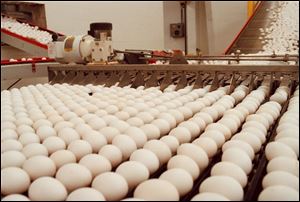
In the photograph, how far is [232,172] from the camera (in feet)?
2.56

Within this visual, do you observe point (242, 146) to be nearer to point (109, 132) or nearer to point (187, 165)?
point (187, 165)

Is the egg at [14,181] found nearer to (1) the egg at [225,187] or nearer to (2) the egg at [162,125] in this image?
(1) the egg at [225,187]

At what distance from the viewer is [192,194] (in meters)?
0.79

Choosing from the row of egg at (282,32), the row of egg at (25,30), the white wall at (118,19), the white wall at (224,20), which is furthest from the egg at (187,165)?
the white wall at (224,20)

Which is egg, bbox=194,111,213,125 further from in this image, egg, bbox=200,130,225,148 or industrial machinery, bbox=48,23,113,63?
industrial machinery, bbox=48,23,113,63

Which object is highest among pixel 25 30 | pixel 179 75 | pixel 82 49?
pixel 25 30

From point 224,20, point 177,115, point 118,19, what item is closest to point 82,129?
point 177,115

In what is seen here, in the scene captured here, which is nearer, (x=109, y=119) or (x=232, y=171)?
(x=232, y=171)

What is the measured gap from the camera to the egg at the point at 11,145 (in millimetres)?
951

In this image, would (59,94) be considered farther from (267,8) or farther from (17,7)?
(267,8)

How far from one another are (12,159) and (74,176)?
0.70 ft

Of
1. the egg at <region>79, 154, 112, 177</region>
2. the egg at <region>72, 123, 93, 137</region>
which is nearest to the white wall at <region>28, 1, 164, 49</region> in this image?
the egg at <region>72, 123, 93, 137</region>

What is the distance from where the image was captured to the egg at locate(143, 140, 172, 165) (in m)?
0.96

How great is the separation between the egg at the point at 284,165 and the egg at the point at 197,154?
0.58 feet
